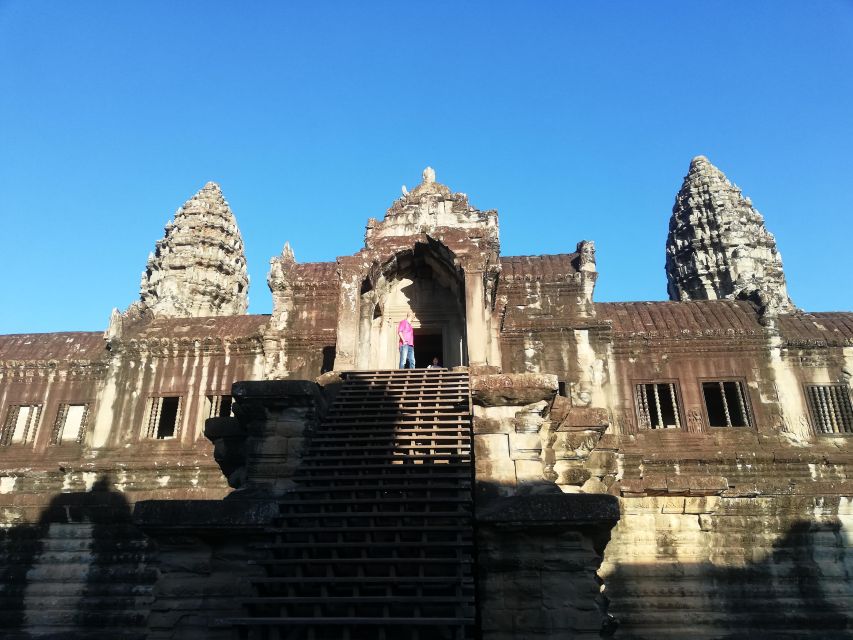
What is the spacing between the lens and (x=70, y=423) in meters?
17.1

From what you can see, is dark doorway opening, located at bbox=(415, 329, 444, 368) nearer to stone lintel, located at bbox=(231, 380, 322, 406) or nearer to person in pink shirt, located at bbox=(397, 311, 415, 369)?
person in pink shirt, located at bbox=(397, 311, 415, 369)

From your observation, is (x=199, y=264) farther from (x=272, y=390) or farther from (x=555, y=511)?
(x=555, y=511)

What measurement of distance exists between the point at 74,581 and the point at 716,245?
103 ft

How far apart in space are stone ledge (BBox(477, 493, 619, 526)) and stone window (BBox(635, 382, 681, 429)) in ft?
30.6

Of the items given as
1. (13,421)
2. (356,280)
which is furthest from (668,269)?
(13,421)

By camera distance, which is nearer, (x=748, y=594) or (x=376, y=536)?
(x=376, y=536)

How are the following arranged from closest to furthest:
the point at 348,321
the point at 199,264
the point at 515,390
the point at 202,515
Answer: the point at 202,515, the point at 515,390, the point at 348,321, the point at 199,264

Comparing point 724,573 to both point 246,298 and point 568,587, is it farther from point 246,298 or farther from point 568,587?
point 246,298

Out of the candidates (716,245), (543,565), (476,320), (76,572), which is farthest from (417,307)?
(716,245)

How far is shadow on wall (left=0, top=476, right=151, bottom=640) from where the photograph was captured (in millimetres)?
13945

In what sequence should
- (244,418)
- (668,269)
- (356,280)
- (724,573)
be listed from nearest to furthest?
1. (244,418)
2. (356,280)
3. (724,573)
4. (668,269)

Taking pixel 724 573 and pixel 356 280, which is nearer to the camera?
pixel 356 280

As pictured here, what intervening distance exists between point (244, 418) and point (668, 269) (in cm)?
3193

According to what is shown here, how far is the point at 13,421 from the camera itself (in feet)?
56.6
